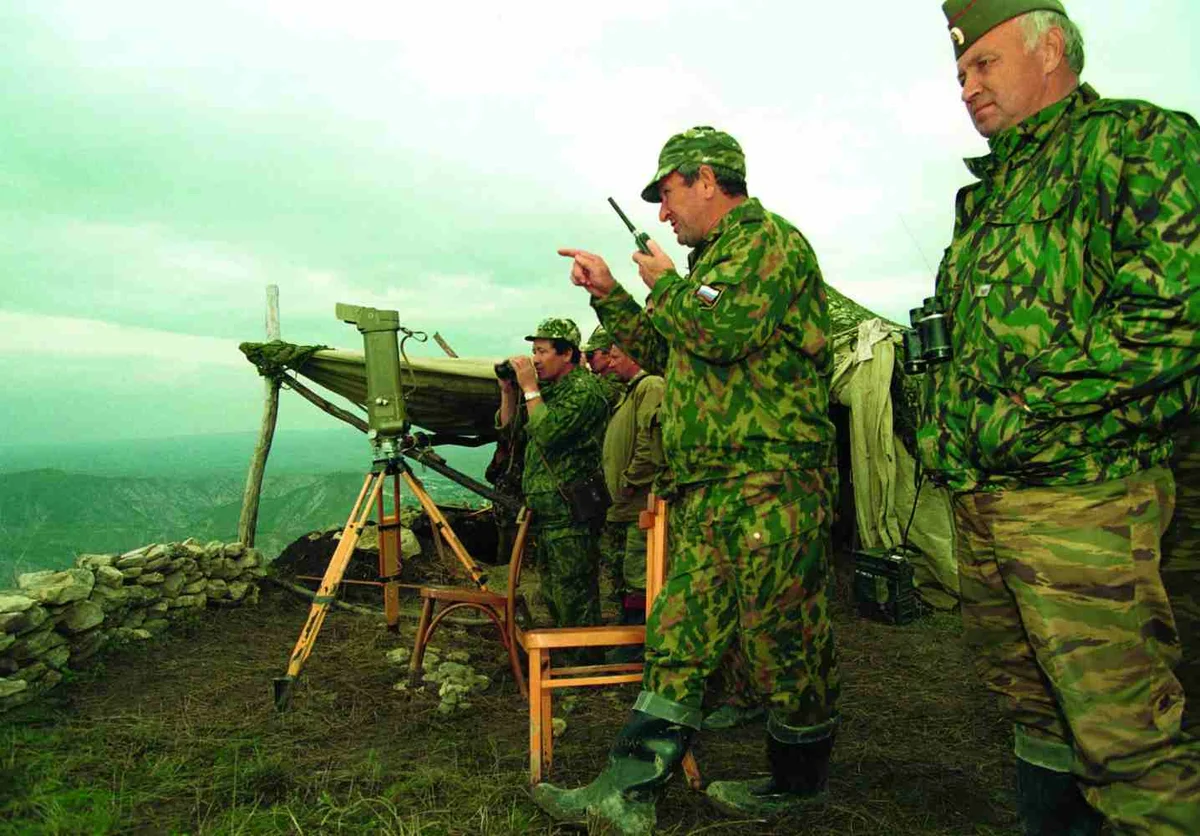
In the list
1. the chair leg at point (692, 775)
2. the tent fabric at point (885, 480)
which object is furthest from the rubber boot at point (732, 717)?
the tent fabric at point (885, 480)

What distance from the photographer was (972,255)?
1831 mm

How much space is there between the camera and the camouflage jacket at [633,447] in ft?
15.4

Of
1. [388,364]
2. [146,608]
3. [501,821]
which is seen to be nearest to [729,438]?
[501,821]

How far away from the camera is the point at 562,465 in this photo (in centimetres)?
479

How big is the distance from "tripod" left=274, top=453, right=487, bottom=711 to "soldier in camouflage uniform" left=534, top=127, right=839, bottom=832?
6.65 ft

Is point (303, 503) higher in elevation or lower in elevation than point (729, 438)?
lower

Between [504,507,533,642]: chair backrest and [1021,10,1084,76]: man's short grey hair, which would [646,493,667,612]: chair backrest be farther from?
[1021,10,1084,76]: man's short grey hair

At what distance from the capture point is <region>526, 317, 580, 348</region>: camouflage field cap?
4.91 m

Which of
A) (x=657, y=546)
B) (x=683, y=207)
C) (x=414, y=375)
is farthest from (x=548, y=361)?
(x=683, y=207)

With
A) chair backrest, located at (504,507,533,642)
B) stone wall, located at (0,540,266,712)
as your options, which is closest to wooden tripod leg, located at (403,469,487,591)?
chair backrest, located at (504,507,533,642)

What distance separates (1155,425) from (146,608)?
6047 mm

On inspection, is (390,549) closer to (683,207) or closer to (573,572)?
(573,572)

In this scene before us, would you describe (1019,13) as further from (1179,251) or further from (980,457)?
(980,457)

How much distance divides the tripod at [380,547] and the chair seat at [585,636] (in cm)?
167
